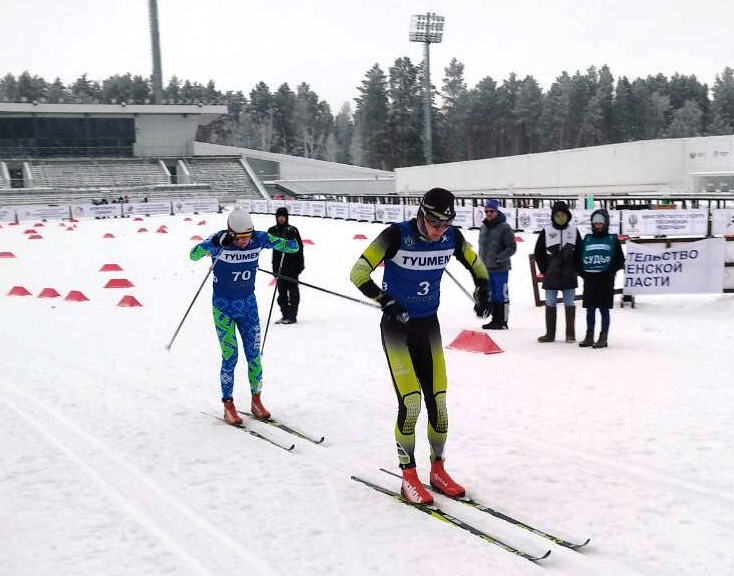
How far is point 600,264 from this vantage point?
9867 mm

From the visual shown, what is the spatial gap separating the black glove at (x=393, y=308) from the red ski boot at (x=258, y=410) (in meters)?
2.61

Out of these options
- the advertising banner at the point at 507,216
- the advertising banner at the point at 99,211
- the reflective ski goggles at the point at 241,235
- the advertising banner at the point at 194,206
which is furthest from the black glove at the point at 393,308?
the advertising banner at the point at 194,206

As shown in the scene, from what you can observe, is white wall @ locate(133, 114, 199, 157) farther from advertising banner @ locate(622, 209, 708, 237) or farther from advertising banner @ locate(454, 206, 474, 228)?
advertising banner @ locate(622, 209, 708, 237)

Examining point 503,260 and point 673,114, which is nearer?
point 503,260

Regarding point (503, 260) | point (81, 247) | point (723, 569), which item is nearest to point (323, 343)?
point (503, 260)

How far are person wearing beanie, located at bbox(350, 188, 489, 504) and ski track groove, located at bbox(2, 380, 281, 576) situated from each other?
1.32 m

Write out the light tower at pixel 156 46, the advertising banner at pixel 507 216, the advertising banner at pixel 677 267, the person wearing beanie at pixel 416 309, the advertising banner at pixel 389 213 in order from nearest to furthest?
the person wearing beanie at pixel 416 309, the advertising banner at pixel 677 267, the advertising banner at pixel 507 216, the advertising banner at pixel 389 213, the light tower at pixel 156 46

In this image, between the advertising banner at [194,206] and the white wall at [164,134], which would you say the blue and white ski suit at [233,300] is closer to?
the advertising banner at [194,206]

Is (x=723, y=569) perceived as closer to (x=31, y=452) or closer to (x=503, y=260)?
(x=31, y=452)

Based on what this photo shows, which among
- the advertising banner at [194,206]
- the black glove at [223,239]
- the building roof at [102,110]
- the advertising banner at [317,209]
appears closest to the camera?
the black glove at [223,239]

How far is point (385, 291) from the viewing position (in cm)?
531

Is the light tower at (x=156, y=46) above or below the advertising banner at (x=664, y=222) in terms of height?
above

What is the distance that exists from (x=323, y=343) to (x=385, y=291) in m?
5.77

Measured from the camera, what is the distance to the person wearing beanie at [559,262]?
33.4 ft
